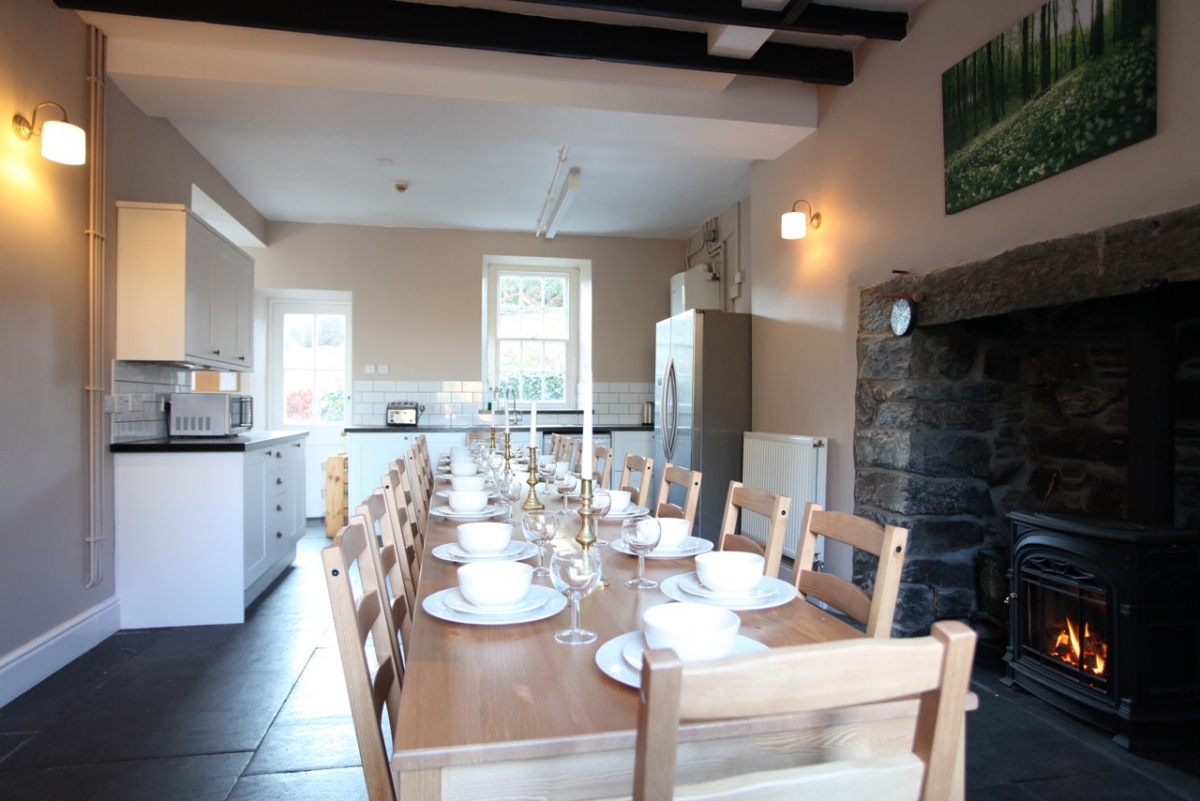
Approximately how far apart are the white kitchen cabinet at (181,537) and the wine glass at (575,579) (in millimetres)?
2969

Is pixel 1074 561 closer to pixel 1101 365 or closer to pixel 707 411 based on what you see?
pixel 1101 365

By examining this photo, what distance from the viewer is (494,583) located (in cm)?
131

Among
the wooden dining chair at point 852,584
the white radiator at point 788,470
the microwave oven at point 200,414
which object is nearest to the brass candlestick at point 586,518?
the wooden dining chair at point 852,584

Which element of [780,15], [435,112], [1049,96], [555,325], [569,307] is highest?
[780,15]

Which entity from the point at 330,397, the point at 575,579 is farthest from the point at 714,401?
the point at 330,397

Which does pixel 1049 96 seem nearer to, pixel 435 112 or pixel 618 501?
pixel 618 501

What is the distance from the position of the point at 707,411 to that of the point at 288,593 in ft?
9.30

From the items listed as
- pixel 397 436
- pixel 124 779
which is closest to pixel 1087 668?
pixel 124 779

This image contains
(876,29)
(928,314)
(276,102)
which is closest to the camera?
(928,314)

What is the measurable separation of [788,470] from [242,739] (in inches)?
116

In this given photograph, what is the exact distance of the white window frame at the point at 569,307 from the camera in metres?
7.04

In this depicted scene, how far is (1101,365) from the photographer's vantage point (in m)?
3.08

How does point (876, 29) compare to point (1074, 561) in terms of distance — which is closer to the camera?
point (1074, 561)

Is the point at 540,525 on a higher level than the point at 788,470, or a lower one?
higher
